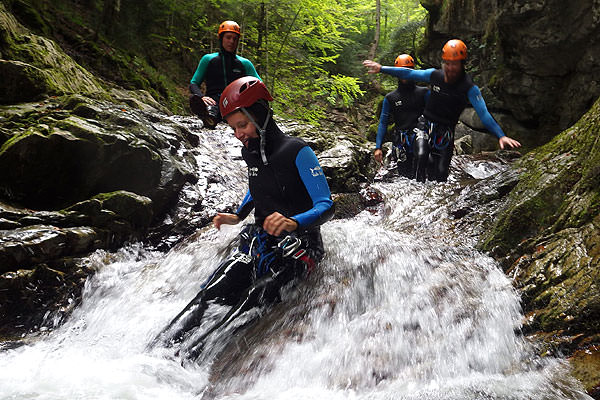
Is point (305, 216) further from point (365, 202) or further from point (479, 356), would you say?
point (365, 202)

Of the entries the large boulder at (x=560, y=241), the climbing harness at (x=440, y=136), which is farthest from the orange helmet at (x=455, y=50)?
A: the large boulder at (x=560, y=241)

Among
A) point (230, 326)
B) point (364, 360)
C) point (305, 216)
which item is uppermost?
point (305, 216)

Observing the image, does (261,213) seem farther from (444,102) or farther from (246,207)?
(444,102)

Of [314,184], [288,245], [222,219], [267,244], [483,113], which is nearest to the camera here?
[314,184]

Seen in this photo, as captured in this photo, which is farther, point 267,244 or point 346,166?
point 346,166

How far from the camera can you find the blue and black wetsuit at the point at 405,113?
7.29 meters

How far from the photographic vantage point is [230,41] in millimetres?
6148

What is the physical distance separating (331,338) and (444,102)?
4805 mm

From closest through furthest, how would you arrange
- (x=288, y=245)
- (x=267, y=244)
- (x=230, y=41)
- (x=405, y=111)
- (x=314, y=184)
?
(x=314, y=184) < (x=288, y=245) < (x=267, y=244) < (x=230, y=41) < (x=405, y=111)

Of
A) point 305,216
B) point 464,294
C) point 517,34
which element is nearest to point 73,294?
point 305,216

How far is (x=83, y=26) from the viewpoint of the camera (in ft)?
40.2

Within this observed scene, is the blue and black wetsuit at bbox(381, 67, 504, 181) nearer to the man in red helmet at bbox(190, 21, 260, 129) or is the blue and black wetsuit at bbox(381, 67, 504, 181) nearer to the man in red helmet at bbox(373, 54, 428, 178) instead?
the man in red helmet at bbox(373, 54, 428, 178)

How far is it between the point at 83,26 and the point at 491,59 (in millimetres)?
13155

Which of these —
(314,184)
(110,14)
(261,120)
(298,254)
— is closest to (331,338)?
(298,254)
